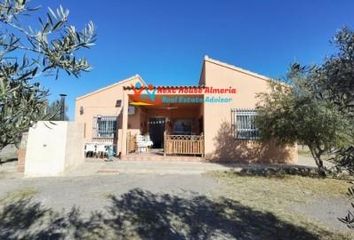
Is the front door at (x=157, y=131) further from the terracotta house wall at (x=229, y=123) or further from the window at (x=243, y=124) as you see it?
the window at (x=243, y=124)

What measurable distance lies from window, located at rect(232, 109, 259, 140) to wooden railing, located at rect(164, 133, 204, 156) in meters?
2.03

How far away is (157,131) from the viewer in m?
23.2

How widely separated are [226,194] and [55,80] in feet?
24.7

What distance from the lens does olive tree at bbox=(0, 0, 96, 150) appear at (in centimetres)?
209

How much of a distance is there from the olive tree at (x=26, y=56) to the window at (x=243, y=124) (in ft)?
46.4

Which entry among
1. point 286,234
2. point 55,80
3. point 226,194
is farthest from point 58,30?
point 226,194

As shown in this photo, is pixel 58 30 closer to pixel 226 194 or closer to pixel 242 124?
pixel 226 194

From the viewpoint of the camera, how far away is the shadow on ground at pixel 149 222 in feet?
18.4

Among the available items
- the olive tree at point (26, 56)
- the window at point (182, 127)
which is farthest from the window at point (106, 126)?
the olive tree at point (26, 56)

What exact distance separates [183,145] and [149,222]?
1012 centimetres

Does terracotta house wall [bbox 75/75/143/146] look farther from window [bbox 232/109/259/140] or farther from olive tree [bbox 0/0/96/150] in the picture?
olive tree [bbox 0/0/96/150]

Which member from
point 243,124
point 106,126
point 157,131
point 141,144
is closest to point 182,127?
point 157,131

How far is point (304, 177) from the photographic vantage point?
1209 cm

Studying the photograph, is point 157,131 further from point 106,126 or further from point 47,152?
point 47,152
